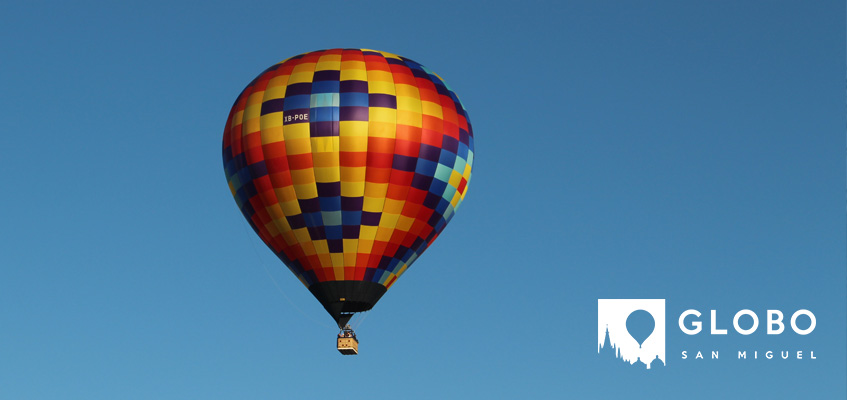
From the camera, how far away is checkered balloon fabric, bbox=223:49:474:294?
4566 cm

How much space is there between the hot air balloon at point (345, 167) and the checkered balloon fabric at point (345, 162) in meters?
0.03

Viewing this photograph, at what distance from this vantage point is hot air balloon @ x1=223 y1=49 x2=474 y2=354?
45656 millimetres

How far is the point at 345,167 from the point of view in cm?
4556

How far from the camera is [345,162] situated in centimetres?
4553

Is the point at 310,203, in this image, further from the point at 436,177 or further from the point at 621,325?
the point at 621,325

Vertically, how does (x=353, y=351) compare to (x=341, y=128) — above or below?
below

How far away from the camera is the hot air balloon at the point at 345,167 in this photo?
1797 inches

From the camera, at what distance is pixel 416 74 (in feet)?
157

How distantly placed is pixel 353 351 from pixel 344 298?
175 cm

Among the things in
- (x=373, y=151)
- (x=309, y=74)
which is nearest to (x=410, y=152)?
(x=373, y=151)

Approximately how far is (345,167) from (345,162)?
163 mm

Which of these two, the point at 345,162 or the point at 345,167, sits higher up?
the point at 345,162

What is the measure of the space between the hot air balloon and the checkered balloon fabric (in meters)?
0.03

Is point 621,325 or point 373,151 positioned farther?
point 621,325
